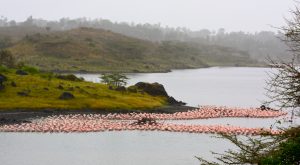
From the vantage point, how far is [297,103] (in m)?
15.2

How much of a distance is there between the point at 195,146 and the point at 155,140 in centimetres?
485

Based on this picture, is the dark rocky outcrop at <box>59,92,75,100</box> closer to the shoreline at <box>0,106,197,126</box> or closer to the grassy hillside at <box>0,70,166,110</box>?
the grassy hillside at <box>0,70,166,110</box>

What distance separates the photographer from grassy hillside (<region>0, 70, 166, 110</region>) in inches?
2739

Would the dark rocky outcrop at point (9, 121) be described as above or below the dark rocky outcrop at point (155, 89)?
below

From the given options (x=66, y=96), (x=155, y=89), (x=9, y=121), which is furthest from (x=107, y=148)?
(x=155, y=89)

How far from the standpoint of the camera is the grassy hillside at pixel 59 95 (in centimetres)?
6956

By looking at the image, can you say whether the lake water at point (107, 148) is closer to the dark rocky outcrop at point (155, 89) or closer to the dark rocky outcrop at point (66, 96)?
the dark rocky outcrop at point (66, 96)

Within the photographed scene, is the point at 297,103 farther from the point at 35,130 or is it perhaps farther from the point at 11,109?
the point at 11,109

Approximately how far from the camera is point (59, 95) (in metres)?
74.2

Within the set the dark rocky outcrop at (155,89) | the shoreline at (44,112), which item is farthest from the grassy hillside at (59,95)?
the dark rocky outcrop at (155,89)

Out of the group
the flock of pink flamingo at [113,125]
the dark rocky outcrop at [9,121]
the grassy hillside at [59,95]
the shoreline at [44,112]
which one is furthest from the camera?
the grassy hillside at [59,95]

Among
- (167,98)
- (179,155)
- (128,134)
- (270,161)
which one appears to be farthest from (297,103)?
(167,98)

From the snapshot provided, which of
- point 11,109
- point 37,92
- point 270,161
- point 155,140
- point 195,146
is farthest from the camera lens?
point 37,92

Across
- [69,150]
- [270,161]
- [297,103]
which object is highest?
[297,103]
